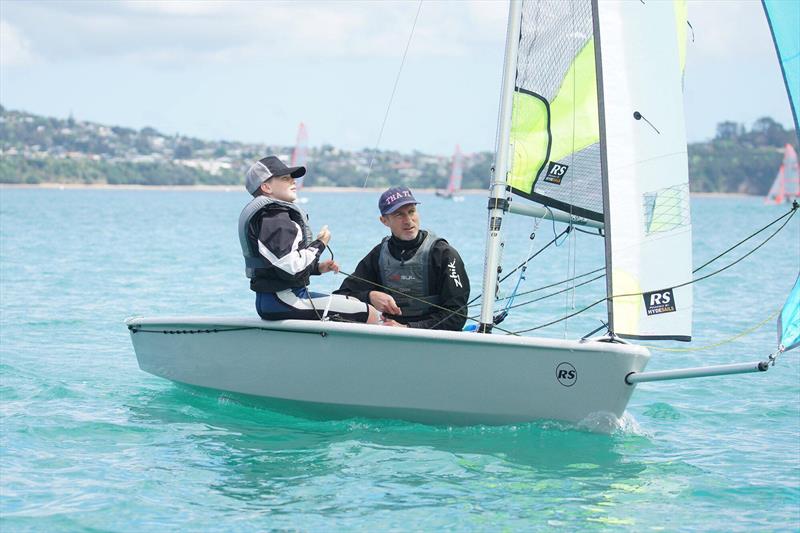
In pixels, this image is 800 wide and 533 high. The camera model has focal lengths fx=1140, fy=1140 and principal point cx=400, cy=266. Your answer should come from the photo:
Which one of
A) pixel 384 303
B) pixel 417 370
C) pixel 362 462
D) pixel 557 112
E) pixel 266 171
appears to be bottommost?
pixel 362 462

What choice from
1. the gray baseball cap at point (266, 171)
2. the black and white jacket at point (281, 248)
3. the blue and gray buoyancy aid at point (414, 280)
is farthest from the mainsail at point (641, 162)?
the black and white jacket at point (281, 248)

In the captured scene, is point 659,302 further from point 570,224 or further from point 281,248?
point 281,248

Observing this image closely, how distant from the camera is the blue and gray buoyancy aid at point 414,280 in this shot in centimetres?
623

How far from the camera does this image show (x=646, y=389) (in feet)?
27.0

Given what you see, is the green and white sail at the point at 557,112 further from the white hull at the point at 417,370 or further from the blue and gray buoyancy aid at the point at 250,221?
the blue and gray buoyancy aid at the point at 250,221

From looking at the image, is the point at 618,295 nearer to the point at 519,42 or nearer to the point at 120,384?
the point at 519,42

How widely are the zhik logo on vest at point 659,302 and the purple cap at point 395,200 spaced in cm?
133

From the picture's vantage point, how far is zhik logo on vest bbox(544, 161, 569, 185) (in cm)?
617

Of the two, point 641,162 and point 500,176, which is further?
point 500,176

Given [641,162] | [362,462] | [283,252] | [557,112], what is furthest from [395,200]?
[362,462]

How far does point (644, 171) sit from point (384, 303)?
156 centimetres

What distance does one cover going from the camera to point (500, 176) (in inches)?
236

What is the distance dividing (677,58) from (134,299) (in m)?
9.23

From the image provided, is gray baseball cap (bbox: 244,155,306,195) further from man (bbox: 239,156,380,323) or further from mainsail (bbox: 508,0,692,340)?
mainsail (bbox: 508,0,692,340)
